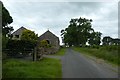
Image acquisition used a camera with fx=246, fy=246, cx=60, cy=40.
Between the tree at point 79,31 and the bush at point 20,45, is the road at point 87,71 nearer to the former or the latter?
the bush at point 20,45

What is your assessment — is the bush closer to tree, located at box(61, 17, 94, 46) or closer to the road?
the road

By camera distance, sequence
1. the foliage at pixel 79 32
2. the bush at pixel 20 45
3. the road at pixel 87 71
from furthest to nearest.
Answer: the foliage at pixel 79 32 → the bush at pixel 20 45 → the road at pixel 87 71

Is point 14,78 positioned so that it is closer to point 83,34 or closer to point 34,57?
point 34,57

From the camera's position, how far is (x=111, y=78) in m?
15.0

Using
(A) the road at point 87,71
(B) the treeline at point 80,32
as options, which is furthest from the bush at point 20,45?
(B) the treeline at point 80,32

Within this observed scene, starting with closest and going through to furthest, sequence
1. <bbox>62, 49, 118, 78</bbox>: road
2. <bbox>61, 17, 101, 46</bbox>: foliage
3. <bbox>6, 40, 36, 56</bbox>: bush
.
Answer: <bbox>62, 49, 118, 78</bbox>: road
<bbox>6, 40, 36, 56</bbox>: bush
<bbox>61, 17, 101, 46</bbox>: foliage

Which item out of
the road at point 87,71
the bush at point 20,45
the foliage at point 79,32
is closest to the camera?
the road at point 87,71

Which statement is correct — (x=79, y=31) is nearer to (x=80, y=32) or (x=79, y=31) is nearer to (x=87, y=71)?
(x=80, y=32)

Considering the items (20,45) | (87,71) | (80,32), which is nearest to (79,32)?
(80,32)

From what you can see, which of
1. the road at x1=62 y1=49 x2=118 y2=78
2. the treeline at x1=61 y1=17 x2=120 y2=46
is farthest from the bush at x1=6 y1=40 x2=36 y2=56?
the treeline at x1=61 y1=17 x2=120 y2=46

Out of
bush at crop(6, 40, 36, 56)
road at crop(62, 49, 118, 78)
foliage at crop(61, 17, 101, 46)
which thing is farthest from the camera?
foliage at crop(61, 17, 101, 46)

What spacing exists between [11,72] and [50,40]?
207 ft

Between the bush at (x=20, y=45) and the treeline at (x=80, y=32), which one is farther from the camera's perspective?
the treeline at (x=80, y=32)

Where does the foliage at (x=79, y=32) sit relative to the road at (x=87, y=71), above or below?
above
